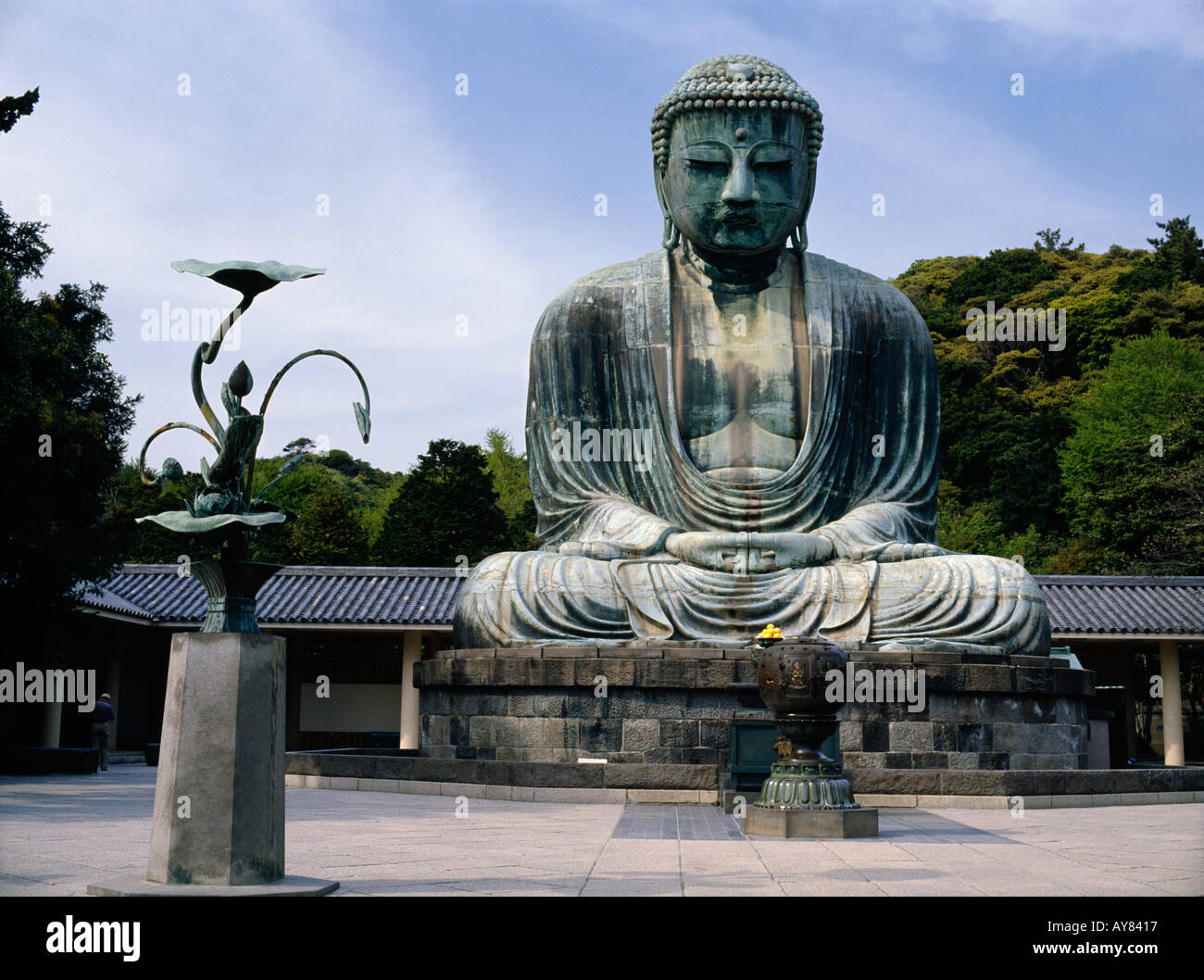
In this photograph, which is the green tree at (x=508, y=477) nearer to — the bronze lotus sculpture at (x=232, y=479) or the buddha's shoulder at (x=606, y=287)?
the buddha's shoulder at (x=606, y=287)

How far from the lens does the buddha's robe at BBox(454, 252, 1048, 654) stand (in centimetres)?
1064

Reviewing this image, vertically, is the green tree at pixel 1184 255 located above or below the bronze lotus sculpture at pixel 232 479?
above

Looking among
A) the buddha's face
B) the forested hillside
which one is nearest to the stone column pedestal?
the buddha's face

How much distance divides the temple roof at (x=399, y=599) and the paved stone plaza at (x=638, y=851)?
10613 mm

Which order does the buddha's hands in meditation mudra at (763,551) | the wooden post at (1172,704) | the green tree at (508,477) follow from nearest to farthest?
the buddha's hands in meditation mudra at (763,551) < the wooden post at (1172,704) < the green tree at (508,477)

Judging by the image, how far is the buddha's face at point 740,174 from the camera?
12.0 meters

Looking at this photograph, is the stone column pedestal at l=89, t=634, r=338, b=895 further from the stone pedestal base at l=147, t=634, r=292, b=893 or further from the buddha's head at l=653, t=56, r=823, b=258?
the buddha's head at l=653, t=56, r=823, b=258

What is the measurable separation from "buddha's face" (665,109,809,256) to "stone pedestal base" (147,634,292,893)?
8.31 metres

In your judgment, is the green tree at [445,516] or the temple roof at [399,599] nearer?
the temple roof at [399,599]

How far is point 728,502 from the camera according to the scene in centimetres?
1173

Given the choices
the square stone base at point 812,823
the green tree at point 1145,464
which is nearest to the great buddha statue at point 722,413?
the square stone base at point 812,823

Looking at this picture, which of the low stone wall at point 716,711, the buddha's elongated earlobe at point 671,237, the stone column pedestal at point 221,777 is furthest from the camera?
the buddha's elongated earlobe at point 671,237

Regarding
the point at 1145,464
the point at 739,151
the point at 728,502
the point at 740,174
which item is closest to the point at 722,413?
the point at 728,502
